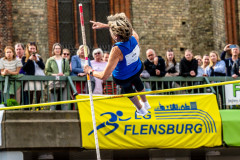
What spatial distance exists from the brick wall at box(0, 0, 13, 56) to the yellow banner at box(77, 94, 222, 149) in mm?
7185

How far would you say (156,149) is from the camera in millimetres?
13773

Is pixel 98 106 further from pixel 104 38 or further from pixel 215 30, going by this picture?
pixel 215 30

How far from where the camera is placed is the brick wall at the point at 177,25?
2128 cm

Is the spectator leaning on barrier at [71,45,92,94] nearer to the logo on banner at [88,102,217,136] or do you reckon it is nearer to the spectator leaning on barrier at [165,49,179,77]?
the logo on banner at [88,102,217,136]

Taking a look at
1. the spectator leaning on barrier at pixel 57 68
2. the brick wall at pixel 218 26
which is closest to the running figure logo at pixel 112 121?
the spectator leaning on barrier at pixel 57 68

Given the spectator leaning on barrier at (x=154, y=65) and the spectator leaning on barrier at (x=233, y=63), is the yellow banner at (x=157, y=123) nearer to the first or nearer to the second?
the spectator leaning on barrier at (x=154, y=65)

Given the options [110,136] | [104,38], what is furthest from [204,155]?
[104,38]

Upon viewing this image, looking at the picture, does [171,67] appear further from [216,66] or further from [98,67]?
[98,67]

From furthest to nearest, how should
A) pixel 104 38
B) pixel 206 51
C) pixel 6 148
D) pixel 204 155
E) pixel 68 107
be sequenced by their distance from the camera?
1. pixel 206 51
2. pixel 104 38
3. pixel 204 155
4. pixel 68 107
5. pixel 6 148

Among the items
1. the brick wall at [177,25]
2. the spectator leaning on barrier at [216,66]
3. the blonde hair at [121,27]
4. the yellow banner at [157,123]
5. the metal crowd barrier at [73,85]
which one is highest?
the brick wall at [177,25]

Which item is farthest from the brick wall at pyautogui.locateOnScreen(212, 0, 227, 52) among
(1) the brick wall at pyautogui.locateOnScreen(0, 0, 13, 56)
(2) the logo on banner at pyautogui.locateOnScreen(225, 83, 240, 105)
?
(2) the logo on banner at pyautogui.locateOnScreen(225, 83, 240, 105)

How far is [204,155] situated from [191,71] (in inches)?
99.9

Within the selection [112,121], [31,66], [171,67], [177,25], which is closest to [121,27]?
[112,121]

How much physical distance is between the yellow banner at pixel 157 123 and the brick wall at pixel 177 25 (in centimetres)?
691
